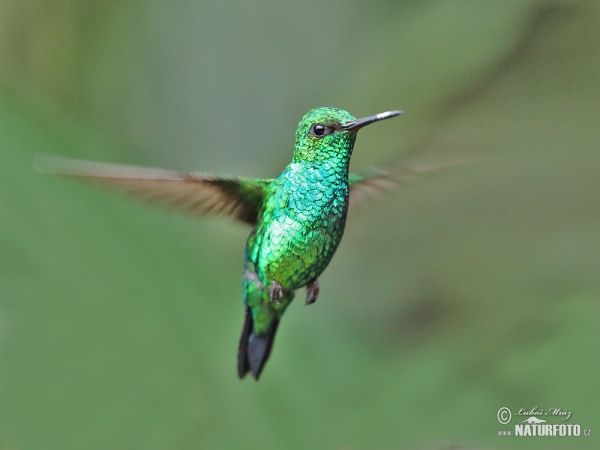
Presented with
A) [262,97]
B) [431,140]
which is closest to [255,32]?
[262,97]

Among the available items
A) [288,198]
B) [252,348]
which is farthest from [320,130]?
[252,348]

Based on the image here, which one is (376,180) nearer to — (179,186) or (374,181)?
(374,181)

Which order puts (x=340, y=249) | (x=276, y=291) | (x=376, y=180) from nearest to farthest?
(x=276, y=291) → (x=376, y=180) → (x=340, y=249)

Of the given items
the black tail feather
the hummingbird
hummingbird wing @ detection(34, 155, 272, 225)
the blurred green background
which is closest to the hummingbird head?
the hummingbird

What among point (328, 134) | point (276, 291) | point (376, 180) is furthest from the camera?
point (376, 180)

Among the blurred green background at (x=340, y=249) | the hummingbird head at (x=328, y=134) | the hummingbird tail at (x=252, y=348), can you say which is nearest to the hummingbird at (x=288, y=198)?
the hummingbird head at (x=328, y=134)

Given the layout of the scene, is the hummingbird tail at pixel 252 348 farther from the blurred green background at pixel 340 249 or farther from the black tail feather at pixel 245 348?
the blurred green background at pixel 340 249

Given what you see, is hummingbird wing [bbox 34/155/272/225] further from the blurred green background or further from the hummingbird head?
the blurred green background
